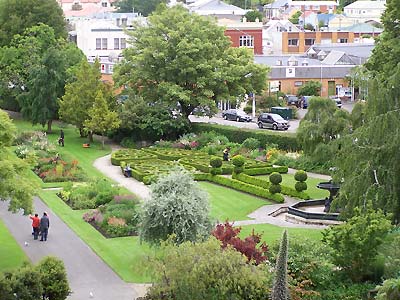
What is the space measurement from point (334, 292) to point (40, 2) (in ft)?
174

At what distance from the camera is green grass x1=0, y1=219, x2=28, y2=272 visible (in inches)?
1104

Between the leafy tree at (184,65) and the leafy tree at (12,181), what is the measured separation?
1094 inches

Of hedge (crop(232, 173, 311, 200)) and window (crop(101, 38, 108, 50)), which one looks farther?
window (crop(101, 38, 108, 50))

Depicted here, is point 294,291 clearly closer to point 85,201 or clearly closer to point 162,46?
point 85,201

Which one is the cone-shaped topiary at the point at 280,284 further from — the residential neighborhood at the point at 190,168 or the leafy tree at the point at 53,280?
the leafy tree at the point at 53,280

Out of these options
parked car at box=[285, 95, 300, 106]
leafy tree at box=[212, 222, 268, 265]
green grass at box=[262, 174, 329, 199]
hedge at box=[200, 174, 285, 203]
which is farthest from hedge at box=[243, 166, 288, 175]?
parked car at box=[285, 95, 300, 106]

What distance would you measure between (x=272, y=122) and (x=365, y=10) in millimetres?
85157

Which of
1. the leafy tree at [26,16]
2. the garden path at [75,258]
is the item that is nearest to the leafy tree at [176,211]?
the garden path at [75,258]

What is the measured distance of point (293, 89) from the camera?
74.8m

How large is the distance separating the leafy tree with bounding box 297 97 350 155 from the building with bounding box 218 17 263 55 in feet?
163

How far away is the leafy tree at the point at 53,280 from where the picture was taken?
23219 millimetres

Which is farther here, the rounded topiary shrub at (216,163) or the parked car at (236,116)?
the parked car at (236,116)

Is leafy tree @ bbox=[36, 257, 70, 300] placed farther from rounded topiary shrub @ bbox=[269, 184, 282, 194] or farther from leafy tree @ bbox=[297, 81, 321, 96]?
leafy tree @ bbox=[297, 81, 321, 96]

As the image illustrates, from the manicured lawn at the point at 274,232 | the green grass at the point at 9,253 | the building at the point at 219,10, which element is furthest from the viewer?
the building at the point at 219,10
